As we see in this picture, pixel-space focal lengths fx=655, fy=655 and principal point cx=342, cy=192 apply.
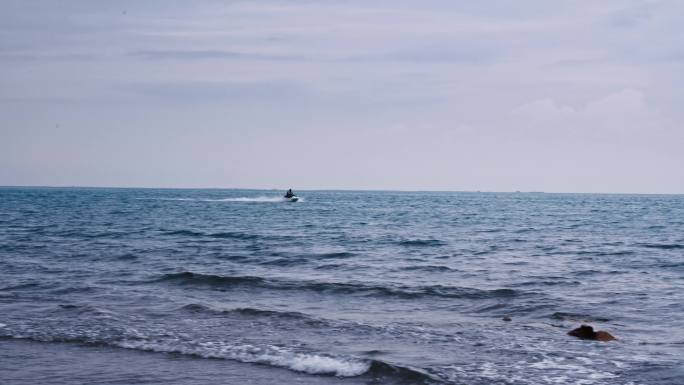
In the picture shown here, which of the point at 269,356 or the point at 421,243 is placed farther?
the point at 421,243

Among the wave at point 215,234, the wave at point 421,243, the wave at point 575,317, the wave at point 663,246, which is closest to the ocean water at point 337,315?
the wave at point 575,317

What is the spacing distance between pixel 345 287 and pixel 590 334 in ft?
30.9

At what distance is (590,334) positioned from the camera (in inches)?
601

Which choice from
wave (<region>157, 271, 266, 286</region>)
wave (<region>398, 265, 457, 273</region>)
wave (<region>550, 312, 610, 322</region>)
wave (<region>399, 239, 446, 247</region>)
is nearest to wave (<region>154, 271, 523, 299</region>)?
wave (<region>157, 271, 266, 286</region>)

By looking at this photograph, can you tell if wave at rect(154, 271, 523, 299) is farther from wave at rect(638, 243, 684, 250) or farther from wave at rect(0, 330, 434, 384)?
wave at rect(638, 243, 684, 250)

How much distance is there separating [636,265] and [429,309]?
1481cm

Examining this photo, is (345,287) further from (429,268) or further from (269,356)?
(269,356)

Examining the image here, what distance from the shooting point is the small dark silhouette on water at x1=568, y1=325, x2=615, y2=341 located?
1515 cm

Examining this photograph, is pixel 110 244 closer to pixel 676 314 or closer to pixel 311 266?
pixel 311 266

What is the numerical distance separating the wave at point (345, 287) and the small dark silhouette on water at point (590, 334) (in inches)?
221

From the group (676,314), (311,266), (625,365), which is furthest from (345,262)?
(625,365)

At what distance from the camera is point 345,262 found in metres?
30.4

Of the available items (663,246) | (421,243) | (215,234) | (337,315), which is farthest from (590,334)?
(215,234)

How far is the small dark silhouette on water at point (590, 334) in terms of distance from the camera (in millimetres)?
15148
